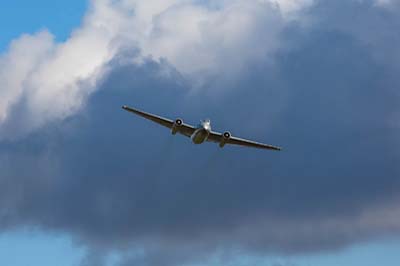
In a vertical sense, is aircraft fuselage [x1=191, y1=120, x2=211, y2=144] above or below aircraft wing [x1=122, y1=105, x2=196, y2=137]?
below

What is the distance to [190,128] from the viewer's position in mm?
191125

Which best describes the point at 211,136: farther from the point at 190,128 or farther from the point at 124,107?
the point at 124,107

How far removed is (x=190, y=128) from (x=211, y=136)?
20.6 ft

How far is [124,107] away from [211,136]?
2136cm

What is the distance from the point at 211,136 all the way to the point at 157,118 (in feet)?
39.8

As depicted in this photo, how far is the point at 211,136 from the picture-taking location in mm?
195250

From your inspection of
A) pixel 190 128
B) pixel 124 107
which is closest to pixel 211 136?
pixel 190 128

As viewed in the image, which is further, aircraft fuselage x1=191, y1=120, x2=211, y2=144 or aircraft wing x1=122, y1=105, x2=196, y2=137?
aircraft wing x1=122, y1=105, x2=196, y2=137

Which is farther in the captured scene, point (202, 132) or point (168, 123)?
point (168, 123)

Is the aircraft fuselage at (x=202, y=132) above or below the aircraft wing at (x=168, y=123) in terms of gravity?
below

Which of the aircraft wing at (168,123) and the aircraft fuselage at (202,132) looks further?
the aircraft wing at (168,123)
